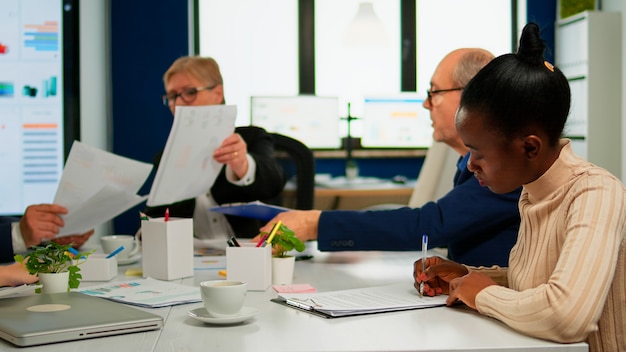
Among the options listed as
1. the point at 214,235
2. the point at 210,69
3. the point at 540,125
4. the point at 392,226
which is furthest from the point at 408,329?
the point at 210,69

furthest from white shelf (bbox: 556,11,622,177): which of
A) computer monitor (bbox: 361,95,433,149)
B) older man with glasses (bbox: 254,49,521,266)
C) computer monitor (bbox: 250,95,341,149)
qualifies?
older man with glasses (bbox: 254,49,521,266)

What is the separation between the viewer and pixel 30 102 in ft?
6.41

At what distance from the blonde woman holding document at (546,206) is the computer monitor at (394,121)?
4.52 metres

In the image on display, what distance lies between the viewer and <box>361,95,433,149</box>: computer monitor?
19.0 feet

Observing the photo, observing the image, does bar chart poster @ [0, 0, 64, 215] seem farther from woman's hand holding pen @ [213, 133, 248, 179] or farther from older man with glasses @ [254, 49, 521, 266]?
older man with glasses @ [254, 49, 521, 266]

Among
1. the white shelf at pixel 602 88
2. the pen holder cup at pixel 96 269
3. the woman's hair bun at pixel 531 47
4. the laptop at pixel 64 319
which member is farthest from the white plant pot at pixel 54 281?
the white shelf at pixel 602 88

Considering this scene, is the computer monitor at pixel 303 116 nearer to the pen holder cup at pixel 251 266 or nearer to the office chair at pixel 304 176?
the office chair at pixel 304 176

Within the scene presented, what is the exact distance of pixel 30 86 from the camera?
1958mm

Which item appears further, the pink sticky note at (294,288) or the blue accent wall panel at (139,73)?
the blue accent wall panel at (139,73)

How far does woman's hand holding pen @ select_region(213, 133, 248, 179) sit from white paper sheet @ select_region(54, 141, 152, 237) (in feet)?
0.86

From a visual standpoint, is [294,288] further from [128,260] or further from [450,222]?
[128,260]

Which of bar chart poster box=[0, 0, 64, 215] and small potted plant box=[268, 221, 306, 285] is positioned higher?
bar chart poster box=[0, 0, 64, 215]

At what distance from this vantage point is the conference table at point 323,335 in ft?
3.61

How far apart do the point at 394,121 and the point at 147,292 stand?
14.9 feet
